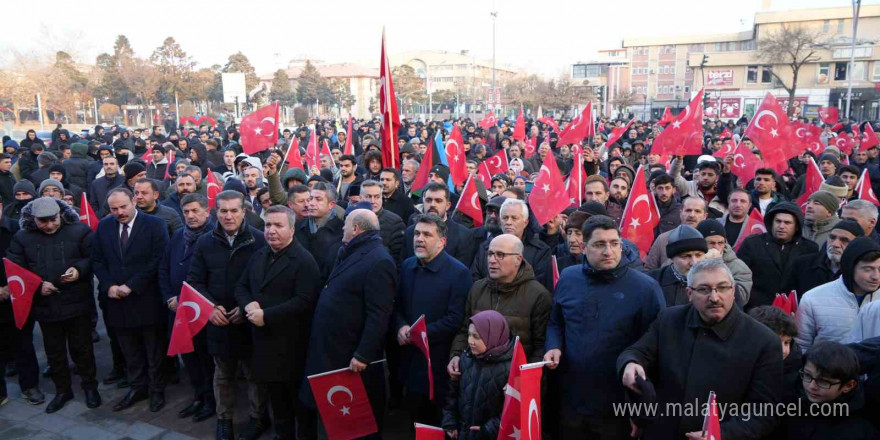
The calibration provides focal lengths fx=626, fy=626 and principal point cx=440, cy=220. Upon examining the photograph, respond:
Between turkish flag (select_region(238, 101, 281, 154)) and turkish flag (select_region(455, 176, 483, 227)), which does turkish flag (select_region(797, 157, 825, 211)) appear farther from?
turkish flag (select_region(238, 101, 281, 154))

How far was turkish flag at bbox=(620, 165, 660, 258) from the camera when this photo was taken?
5.66 meters

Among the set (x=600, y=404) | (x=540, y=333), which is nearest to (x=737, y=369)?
(x=600, y=404)

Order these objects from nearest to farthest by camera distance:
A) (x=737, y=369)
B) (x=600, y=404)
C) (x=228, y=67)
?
(x=737, y=369), (x=600, y=404), (x=228, y=67)

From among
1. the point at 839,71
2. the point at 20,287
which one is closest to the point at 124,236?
the point at 20,287

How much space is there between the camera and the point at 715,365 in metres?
2.92

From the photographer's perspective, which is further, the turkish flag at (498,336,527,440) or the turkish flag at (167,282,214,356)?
the turkish flag at (167,282,214,356)

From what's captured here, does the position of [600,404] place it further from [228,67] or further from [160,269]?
[228,67]

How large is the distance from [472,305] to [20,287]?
4012 mm

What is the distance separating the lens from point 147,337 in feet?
18.8

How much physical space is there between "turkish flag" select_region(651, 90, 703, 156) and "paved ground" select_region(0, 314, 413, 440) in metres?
5.99

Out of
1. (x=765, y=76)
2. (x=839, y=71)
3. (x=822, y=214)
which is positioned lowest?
(x=822, y=214)

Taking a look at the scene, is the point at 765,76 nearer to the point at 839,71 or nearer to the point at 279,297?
the point at 839,71

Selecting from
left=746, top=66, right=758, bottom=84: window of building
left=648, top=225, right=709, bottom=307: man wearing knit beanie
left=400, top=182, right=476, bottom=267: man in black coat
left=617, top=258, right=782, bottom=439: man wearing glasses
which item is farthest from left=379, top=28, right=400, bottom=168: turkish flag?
left=746, top=66, right=758, bottom=84: window of building

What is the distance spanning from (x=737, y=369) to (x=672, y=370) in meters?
0.29
